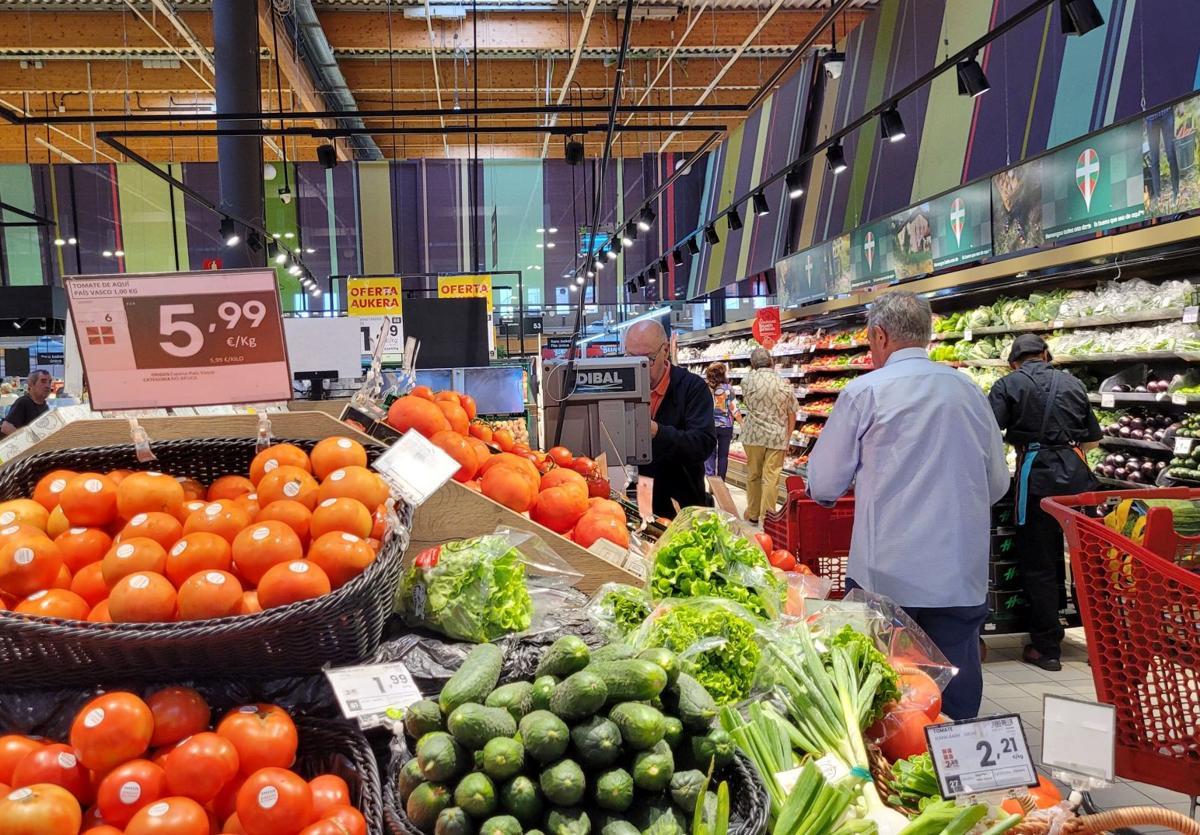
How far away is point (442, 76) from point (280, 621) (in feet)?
47.1

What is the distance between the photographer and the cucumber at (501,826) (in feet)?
3.68

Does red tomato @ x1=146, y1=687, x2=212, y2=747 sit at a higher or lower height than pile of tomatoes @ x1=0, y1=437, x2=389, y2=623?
lower

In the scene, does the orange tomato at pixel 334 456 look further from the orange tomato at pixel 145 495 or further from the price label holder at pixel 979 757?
the price label holder at pixel 979 757

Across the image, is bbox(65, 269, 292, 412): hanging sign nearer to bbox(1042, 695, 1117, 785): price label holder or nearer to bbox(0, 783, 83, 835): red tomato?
bbox(0, 783, 83, 835): red tomato

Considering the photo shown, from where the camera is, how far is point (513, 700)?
4.34 ft

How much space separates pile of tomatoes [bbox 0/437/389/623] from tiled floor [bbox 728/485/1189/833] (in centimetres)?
289

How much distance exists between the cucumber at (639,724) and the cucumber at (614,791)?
50mm

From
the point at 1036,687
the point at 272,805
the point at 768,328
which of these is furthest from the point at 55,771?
the point at 768,328

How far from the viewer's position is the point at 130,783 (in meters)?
1.24

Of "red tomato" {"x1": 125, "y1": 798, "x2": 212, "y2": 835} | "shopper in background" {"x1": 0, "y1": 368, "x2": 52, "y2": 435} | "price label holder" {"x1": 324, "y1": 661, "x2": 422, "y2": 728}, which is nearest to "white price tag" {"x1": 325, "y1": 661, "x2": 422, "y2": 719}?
"price label holder" {"x1": 324, "y1": 661, "x2": 422, "y2": 728}

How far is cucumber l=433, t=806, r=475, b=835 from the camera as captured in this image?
1.15m

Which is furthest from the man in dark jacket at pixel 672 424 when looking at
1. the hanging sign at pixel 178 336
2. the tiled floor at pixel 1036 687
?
the hanging sign at pixel 178 336

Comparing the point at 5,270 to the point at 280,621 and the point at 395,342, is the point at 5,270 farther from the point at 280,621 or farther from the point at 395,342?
the point at 280,621

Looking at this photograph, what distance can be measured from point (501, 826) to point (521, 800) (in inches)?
1.9
